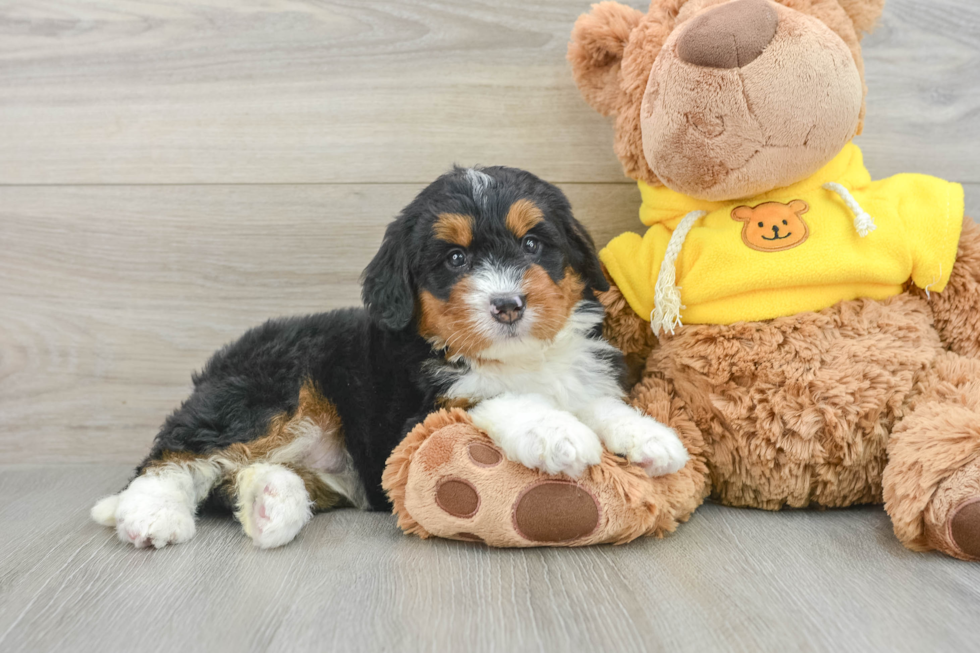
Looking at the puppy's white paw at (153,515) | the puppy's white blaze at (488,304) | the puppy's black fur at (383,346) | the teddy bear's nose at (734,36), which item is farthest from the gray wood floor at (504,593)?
the teddy bear's nose at (734,36)

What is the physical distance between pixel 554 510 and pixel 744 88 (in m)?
1.05

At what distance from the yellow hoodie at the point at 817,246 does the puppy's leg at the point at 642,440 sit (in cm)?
29

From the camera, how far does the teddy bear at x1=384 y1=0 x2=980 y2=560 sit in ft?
5.25

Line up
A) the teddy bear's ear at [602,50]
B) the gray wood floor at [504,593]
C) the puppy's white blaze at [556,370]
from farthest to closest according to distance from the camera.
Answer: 1. the teddy bear's ear at [602,50]
2. the puppy's white blaze at [556,370]
3. the gray wood floor at [504,593]

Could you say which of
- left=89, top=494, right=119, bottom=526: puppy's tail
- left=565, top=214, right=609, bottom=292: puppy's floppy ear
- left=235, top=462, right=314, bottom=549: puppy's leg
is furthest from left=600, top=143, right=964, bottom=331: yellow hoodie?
left=89, top=494, right=119, bottom=526: puppy's tail

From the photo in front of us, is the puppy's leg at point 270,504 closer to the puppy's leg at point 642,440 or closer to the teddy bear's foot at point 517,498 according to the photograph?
the teddy bear's foot at point 517,498

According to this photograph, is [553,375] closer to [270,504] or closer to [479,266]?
Answer: [479,266]

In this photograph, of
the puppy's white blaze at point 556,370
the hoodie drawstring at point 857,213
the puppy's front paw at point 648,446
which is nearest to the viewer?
the puppy's front paw at point 648,446

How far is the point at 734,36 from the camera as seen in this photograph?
1.62m

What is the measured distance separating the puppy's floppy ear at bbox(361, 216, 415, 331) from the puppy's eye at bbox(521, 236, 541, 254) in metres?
0.30

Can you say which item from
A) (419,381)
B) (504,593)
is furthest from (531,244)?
(504,593)

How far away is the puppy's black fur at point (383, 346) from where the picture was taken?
1.79 m

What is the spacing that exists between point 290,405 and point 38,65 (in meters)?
1.56

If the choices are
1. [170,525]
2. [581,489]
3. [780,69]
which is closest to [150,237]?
[170,525]
